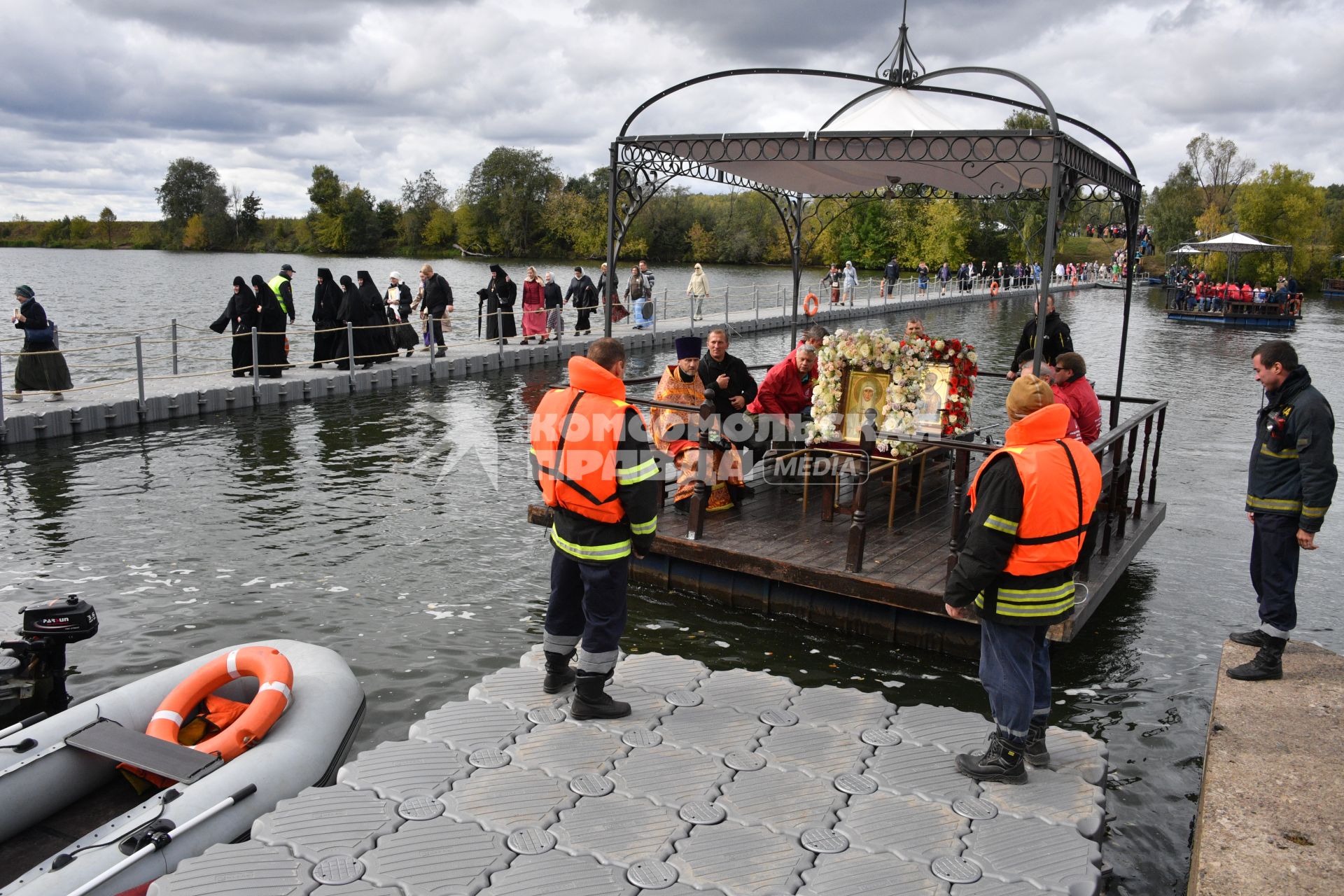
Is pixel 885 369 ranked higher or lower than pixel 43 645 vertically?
higher

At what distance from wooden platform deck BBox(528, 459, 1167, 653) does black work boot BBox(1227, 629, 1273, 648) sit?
2.94ft

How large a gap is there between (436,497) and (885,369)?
5.06 m

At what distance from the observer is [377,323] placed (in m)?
18.8

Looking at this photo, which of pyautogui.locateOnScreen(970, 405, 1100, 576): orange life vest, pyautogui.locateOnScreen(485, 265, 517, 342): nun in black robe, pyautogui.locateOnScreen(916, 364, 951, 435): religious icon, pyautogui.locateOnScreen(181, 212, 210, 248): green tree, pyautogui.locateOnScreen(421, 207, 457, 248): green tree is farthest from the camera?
pyautogui.locateOnScreen(181, 212, 210, 248): green tree

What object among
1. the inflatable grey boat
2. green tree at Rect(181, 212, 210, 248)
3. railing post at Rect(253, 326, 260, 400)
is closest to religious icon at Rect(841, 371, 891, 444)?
the inflatable grey boat

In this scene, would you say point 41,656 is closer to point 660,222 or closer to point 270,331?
point 270,331

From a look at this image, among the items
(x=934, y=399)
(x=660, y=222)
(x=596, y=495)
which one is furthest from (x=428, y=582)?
(x=660, y=222)

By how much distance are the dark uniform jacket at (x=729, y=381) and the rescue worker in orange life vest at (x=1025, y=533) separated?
429cm

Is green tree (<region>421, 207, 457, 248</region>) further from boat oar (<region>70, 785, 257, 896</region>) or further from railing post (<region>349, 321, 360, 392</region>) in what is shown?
boat oar (<region>70, 785, 257, 896</region>)

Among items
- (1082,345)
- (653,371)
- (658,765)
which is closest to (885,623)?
(658,765)

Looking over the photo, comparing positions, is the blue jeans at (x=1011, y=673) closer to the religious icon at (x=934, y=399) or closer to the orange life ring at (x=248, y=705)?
the orange life ring at (x=248, y=705)

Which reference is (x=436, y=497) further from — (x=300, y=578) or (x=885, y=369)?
(x=885, y=369)

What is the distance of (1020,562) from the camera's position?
4180mm

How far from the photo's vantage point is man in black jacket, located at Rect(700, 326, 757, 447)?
8438 millimetres
